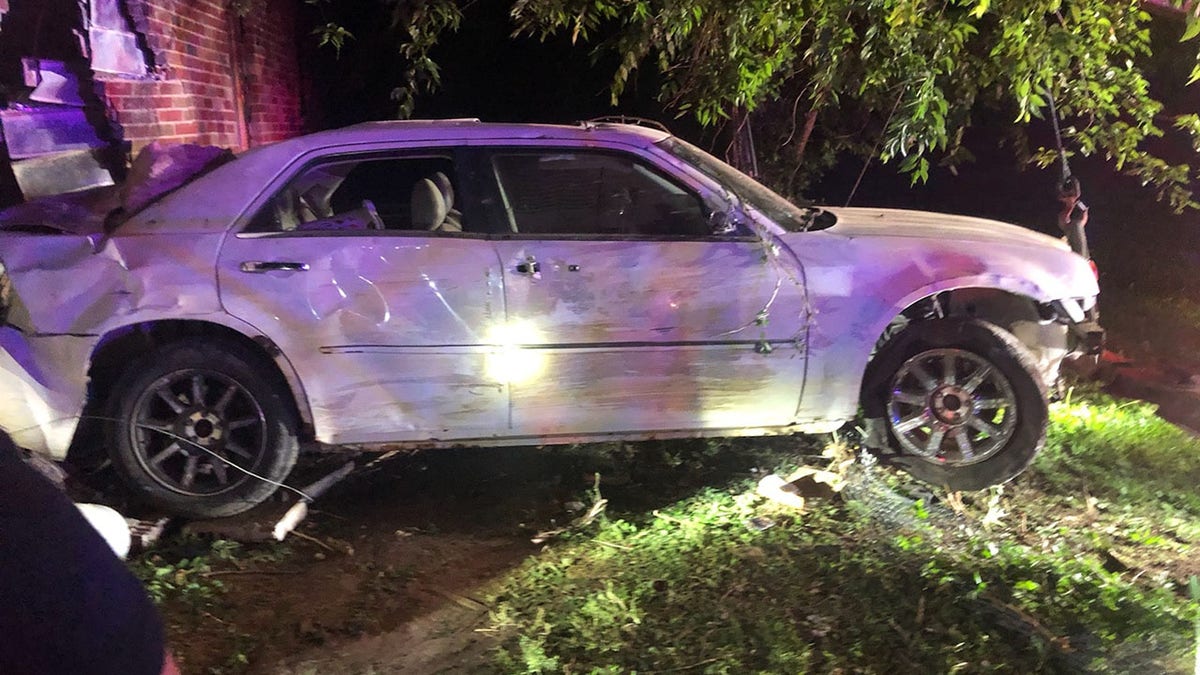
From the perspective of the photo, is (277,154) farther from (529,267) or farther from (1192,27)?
(1192,27)

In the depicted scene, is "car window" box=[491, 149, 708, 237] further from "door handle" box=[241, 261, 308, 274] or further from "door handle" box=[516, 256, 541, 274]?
"door handle" box=[241, 261, 308, 274]

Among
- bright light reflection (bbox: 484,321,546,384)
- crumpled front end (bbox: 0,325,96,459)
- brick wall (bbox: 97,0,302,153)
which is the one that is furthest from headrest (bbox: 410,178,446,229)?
brick wall (bbox: 97,0,302,153)

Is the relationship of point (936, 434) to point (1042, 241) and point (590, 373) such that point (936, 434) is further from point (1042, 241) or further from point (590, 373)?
point (590, 373)

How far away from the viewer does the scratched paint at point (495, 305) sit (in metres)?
3.49

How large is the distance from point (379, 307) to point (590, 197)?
114 cm

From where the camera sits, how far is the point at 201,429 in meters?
3.70

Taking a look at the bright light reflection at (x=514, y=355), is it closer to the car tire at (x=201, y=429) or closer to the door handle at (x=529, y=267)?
the door handle at (x=529, y=267)

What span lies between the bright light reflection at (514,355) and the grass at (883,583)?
0.77 metres

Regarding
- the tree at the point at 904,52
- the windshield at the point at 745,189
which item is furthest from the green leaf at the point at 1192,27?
the windshield at the point at 745,189

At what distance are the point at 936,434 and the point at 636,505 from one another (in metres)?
1.49

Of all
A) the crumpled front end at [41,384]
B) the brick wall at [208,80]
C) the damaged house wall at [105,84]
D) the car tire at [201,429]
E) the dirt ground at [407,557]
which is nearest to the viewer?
the dirt ground at [407,557]

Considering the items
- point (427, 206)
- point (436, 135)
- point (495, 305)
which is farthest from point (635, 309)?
point (436, 135)

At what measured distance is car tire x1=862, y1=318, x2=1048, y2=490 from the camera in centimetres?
376

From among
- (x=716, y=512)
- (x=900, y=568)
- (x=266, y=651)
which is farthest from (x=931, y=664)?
(x=266, y=651)
